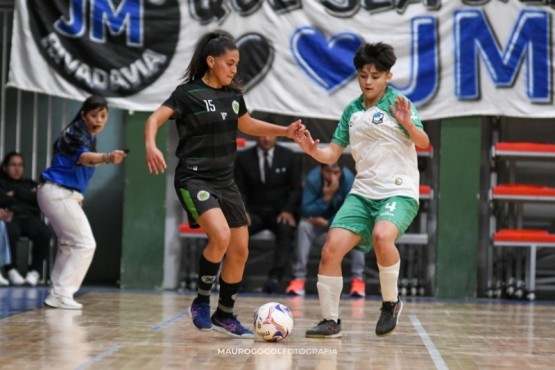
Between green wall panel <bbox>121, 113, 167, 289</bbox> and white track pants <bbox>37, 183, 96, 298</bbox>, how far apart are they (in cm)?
307

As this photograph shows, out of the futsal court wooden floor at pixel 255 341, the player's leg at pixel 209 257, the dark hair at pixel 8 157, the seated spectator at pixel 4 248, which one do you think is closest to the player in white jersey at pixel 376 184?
the futsal court wooden floor at pixel 255 341

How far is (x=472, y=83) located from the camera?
12.0 meters

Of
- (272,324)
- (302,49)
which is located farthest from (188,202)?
(302,49)

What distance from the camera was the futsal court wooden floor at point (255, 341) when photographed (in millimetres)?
5691

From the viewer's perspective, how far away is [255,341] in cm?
668

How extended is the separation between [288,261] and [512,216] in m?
3.00

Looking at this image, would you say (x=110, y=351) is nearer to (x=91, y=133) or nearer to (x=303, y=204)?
(x=91, y=133)

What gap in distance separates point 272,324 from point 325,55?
20.1 feet

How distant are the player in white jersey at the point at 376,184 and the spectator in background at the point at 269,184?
504 cm

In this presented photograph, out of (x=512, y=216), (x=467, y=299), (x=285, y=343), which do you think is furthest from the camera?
(x=512, y=216)

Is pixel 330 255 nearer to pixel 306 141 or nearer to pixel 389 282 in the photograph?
pixel 389 282

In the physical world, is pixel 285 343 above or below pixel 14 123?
below

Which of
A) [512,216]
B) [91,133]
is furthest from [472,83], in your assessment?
[91,133]

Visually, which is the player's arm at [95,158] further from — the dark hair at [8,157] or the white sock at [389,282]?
the dark hair at [8,157]
